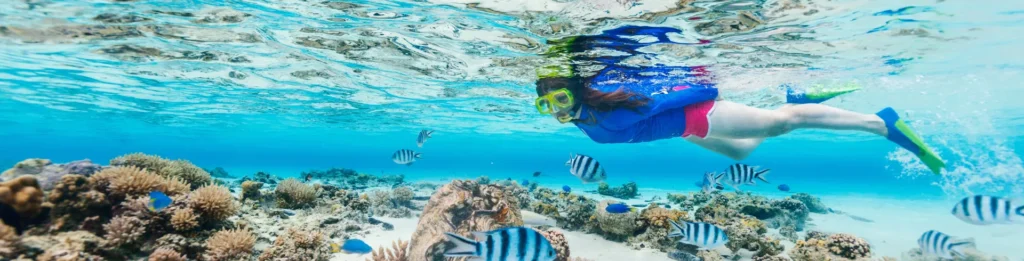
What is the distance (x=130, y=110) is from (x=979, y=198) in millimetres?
44059

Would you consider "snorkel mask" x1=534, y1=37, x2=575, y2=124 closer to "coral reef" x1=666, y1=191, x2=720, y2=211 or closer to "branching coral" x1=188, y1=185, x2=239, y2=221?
"branching coral" x1=188, y1=185, x2=239, y2=221

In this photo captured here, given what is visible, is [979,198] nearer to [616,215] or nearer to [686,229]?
[686,229]

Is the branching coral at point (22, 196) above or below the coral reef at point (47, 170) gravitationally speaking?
below

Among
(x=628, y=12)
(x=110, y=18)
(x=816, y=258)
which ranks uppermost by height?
(x=110, y=18)

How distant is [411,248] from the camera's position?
6.33 m

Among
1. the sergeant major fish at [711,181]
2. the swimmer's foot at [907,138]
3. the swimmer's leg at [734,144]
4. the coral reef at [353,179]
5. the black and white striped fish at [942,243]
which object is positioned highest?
the coral reef at [353,179]

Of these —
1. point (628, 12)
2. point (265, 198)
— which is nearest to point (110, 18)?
point (265, 198)

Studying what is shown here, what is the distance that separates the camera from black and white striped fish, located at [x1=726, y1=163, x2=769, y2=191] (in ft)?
26.6

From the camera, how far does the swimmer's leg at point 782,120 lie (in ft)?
20.8

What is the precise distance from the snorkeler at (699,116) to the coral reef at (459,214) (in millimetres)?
1634

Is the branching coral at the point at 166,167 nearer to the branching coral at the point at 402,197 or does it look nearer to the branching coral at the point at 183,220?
the branching coral at the point at 183,220

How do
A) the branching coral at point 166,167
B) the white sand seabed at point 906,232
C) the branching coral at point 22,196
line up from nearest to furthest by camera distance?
the branching coral at point 22,196, the branching coral at point 166,167, the white sand seabed at point 906,232

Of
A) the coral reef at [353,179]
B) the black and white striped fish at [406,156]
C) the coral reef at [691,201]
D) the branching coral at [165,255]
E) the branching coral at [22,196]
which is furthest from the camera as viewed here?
the coral reef at [353,179]

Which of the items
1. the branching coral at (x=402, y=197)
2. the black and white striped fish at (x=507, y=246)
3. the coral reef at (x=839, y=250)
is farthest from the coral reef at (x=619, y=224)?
the branching coral at (x=402, y=197)
